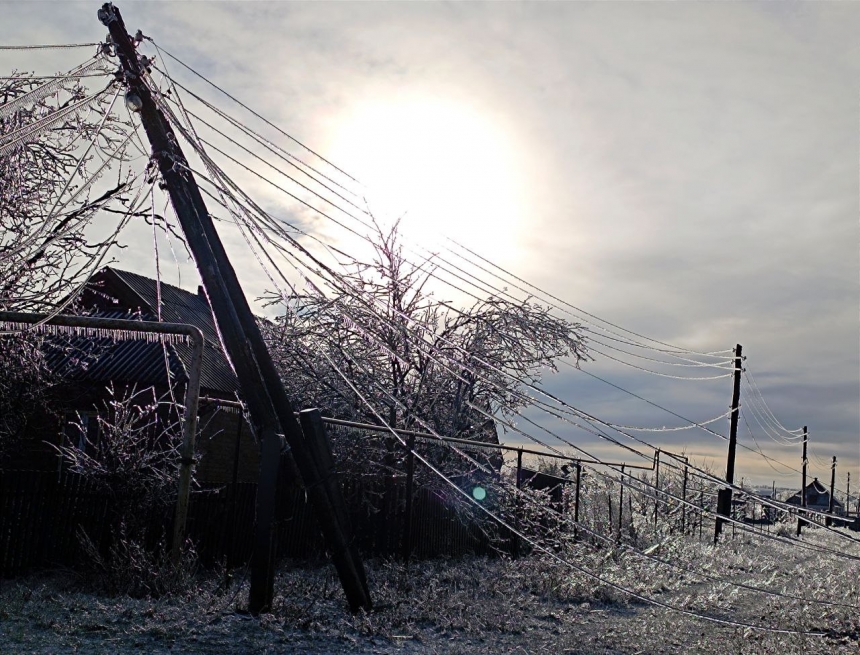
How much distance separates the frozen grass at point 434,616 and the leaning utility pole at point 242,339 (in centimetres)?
69

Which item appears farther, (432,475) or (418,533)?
(432,475)

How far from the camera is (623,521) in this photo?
1962 cm

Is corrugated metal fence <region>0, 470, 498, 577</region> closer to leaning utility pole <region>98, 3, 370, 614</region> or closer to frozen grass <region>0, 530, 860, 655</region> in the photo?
leaning utility pole <region>98, 3, 370, 614</region>

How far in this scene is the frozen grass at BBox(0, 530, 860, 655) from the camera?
22.0ft

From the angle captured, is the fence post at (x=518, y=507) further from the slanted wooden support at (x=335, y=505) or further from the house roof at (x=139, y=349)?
the house roof at (x=139, y=349)

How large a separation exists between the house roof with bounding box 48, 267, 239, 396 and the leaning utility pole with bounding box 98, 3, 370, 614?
9.80 m

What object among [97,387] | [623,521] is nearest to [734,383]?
[623,521]

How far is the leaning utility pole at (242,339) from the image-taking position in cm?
728

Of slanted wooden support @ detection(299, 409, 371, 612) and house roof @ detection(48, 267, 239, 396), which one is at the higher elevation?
house roof @ detection(48, 267, 239, 396)

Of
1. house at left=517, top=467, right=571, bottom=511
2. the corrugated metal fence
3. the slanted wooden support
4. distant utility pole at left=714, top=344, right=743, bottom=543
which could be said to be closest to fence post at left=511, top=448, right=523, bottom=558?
house at left=517, top=467, right=571, bottom=511

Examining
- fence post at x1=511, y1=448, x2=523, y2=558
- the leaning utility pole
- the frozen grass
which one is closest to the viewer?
the frozen grass

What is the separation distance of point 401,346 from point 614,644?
844 cm

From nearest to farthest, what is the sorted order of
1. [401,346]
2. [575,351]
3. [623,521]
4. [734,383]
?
[401,346] < [575,351] < [623,521] < [734,383]

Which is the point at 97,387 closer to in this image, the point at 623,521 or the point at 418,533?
the point at 418,533
